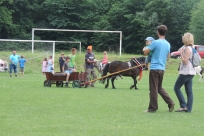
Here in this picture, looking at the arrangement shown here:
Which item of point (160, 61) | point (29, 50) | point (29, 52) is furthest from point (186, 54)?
point (29, 52)

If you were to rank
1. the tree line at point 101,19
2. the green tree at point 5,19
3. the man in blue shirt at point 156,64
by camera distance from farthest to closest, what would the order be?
the green tree at point 5,19 → the tree line at point 101,19 → the man in blue shirt at point 156,64

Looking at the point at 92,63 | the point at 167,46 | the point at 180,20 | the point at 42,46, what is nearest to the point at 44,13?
the point at 180,20

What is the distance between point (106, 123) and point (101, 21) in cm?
6744

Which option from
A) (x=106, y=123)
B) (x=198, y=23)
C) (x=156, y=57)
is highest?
(x=198, y=23)

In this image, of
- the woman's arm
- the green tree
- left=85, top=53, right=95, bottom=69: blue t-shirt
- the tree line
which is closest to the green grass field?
the woman's arm

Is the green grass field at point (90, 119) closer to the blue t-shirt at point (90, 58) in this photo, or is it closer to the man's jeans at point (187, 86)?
the man's jeans at point (187, 86)

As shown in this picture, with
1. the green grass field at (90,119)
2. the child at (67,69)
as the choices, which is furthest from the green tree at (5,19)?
the green grass field at (90,119)

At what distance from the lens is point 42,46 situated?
4759cm

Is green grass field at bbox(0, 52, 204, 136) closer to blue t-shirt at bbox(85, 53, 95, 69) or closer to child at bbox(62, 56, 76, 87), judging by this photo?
child at bbox(62, 56, 76, 87)

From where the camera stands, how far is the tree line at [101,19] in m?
74.9

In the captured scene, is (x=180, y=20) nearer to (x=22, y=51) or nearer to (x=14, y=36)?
(x=14, y=36)

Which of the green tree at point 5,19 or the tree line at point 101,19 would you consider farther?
the green tree at point 5,19

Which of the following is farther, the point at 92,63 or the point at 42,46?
the point at 42,46

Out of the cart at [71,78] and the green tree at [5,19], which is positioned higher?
the green tree at [5,19]
